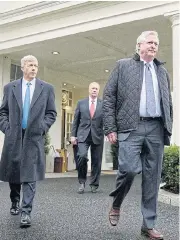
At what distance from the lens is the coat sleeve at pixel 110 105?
11.0ft

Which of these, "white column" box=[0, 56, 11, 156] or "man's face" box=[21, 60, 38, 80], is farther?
"white column" box=[0, 56, 11, 156]

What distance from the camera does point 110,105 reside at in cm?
339

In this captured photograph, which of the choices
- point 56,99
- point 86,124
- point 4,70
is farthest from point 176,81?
point 56,99

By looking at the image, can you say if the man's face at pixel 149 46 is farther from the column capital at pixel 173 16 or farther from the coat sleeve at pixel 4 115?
the column capital at pixel 173 16

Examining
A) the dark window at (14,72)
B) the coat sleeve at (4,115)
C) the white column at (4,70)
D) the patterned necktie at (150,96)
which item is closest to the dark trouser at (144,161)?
the patterned necktie at (150,96)

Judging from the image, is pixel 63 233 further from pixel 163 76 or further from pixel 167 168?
pixel 167 168

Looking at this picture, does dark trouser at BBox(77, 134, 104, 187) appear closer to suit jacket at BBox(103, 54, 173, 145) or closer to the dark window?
suit jacket at BBox(103, 54, 173, 145)

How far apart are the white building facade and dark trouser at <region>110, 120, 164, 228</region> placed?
14.6ft

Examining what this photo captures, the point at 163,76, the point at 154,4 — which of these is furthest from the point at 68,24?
the point at 163,76

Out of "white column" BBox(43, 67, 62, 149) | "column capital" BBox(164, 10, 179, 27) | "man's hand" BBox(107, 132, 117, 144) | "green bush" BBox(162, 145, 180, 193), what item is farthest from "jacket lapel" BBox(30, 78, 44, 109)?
"white column" BBox(43, 67, 62, 149)

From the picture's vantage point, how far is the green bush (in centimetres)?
556

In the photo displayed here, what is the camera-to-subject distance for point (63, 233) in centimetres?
338

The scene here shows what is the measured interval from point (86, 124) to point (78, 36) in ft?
14.2

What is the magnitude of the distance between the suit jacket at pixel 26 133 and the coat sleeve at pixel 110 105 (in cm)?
88
